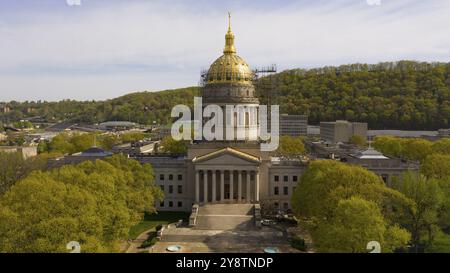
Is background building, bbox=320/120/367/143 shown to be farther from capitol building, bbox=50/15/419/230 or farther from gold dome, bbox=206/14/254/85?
gold dome, bbox=206/14/254/85

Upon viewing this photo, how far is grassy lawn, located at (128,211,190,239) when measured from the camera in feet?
192

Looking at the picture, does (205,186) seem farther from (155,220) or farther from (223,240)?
(223,240)

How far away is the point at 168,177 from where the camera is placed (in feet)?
244

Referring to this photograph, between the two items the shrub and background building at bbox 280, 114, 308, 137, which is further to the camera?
background building at bbox 280, 114, 308, 137

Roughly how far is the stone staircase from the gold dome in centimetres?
2448

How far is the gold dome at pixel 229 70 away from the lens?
78.4 m

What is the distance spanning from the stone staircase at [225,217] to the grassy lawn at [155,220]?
453 cm

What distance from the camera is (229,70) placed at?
258 feet

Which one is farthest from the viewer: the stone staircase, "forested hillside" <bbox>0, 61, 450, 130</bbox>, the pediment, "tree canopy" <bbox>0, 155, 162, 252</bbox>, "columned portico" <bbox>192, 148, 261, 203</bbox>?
"forested hillside" <bbox>0, 61, 450, 130</bbox>

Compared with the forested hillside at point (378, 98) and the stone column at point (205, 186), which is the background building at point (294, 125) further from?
the stone column at point (205, 186)

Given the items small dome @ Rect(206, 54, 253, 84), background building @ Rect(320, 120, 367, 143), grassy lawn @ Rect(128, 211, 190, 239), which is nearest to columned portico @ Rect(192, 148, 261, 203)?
grassy lawn @ Rect(128, 211, 190, 239)
